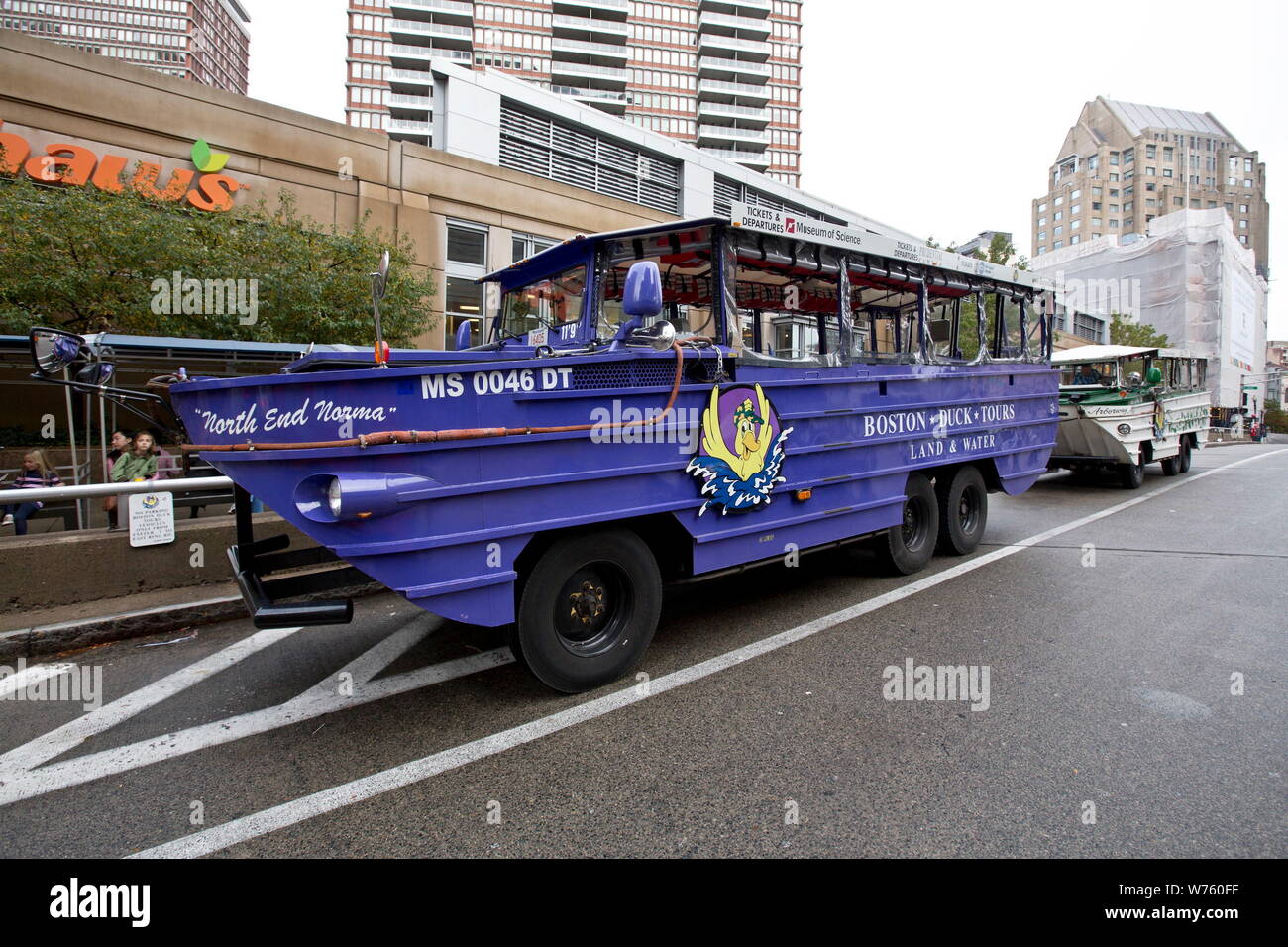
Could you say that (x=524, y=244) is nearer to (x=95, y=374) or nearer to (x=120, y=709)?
(x=95, y=374)

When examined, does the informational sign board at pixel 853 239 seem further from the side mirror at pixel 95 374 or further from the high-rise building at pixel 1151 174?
the high-rise building at pixel 1151 174

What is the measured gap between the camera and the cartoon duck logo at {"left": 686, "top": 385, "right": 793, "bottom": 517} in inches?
157

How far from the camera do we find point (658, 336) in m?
3.73

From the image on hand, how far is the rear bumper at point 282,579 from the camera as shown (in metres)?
3.04

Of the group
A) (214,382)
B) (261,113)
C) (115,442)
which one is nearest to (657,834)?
(214,382)

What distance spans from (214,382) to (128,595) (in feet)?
10.2

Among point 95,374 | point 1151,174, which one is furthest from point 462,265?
point 1151,174

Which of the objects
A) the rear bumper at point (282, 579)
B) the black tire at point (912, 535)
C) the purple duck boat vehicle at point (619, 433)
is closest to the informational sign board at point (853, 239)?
the purple duck boat vehicle at point (619, 433)

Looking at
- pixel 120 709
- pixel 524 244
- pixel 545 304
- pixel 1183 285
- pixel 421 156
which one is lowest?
pixel 120 709

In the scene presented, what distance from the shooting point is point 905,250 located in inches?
220

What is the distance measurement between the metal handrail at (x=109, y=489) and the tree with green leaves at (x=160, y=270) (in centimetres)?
752

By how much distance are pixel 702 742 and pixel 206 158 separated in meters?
18.8

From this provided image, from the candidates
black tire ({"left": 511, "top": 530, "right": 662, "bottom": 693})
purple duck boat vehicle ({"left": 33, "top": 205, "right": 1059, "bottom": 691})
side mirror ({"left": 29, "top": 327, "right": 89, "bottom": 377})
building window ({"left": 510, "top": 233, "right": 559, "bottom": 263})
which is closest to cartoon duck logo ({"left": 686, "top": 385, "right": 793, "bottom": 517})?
purple duck boat vehicle ({"left": 33, "top": 205, "right": 1059, "bottom": 691})
